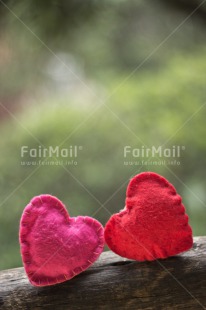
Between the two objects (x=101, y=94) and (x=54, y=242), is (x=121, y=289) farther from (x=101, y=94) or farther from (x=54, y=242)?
(x=101, y=94)

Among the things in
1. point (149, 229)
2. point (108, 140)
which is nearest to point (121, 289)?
Answer: point (149, 229)

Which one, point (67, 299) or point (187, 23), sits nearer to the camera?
point (67, 299)

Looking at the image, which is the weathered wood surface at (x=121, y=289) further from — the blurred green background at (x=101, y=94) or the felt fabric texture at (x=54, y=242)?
the blurred green background at (x=101, y=94)

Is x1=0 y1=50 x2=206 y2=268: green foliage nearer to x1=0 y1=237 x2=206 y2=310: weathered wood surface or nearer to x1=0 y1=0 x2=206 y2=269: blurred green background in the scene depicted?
x1=0 y1=0 x2=206 y2=269: blurred green background

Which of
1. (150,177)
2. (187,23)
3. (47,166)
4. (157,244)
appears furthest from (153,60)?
(157,244)

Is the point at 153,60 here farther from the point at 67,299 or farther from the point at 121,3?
the point at 67,299

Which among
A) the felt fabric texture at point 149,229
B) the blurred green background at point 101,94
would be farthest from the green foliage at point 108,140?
the felt fabric texture at point 149,229

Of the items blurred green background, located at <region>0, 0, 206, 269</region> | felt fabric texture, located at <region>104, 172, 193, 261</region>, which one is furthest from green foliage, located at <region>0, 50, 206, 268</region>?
felt fabric texture, located at <region>104, 172, 193, 261</region>
